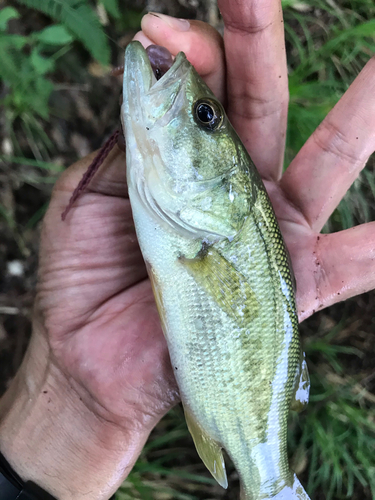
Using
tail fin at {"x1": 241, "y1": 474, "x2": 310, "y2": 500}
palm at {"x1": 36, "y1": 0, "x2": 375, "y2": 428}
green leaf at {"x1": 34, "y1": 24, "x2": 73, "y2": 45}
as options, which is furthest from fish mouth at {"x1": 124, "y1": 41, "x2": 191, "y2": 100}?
tail fin at {"x1": 241, "y1": 474, "x2": 310, "y2": 500}

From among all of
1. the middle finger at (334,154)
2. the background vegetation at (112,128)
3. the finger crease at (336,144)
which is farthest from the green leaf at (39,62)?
the finger crease at (336,144)

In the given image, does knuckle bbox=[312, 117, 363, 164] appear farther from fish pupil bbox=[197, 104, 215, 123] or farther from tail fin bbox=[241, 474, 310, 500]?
tail fin bbox=[241, 474, 310, 500]

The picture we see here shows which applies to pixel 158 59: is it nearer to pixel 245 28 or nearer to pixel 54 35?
pixel 245 28

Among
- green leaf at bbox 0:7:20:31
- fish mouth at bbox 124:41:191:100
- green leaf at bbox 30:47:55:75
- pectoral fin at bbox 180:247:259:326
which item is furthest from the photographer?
green leaf at bbox 30:47:55:75

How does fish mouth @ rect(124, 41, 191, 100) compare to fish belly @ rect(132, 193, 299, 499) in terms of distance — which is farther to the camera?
fish belly @ rect(132, 193, 299, 499)

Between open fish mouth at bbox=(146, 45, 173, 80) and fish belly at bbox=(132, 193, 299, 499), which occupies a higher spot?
open fish mouth at bbox=(146, 45, 173, 80)

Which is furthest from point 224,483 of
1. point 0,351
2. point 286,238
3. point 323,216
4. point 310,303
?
point 0,351

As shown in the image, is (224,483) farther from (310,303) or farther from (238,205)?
(238,205)
